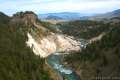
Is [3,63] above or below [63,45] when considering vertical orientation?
above

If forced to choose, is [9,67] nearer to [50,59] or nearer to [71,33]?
[50,59]

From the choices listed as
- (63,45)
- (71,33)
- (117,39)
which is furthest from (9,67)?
(71,33)

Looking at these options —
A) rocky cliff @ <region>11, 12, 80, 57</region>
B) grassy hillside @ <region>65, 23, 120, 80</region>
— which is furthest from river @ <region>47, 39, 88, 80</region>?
rocky cliff @ <region>11, 12, 80, 57</region>

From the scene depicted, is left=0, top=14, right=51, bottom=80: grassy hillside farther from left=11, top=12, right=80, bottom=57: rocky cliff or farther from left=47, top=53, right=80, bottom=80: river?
left=11, top=12, right=80, bottom=57: rocky cliff

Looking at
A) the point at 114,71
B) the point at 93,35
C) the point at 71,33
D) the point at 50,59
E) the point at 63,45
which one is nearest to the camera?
the point at 114,71

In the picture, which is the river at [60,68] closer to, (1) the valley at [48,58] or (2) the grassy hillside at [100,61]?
(1) the valley at [48,58]

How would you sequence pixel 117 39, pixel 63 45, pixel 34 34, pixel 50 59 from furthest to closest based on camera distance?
pixel 63 45 → pixel 34 34 → pixel 50 59 → pixel 117 39

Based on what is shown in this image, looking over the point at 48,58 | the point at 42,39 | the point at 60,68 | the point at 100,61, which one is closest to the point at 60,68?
the point at 60,68

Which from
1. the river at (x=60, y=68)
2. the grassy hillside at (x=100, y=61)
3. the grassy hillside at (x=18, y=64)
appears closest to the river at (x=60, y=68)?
the river at (x=60, y=68)
